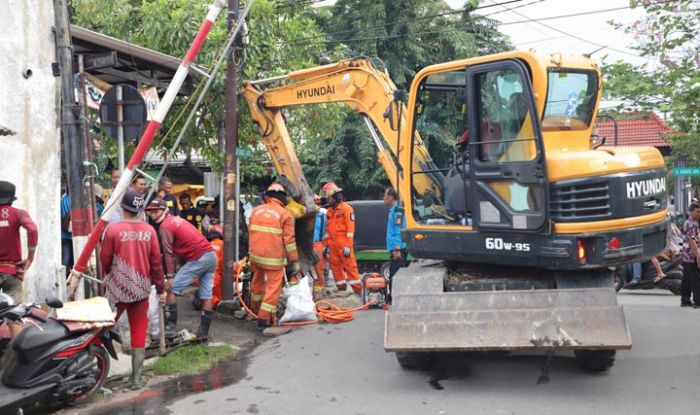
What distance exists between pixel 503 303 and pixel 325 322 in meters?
3.69

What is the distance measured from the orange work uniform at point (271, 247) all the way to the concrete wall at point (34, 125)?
2.56 meters

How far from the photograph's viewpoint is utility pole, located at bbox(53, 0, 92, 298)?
689 centimetres

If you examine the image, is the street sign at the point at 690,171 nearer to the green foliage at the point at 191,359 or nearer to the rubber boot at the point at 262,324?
the rubber boot at the point at 262,324

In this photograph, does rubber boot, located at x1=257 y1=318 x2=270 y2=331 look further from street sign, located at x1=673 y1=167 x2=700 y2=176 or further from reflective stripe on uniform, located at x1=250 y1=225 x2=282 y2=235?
street sign, located at x1=673 y1=167 x2=700 y2=176

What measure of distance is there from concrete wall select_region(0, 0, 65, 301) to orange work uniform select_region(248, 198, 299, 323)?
8.41 ft

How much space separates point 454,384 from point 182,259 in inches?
142

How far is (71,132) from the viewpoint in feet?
22.7

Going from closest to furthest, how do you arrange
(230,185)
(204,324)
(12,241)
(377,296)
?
1. (12,241)
2. (204,324)
3. (230,185)
4. (377,296)

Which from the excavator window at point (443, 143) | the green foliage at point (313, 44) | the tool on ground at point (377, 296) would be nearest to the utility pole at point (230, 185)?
the green foliage at point (313, 44)

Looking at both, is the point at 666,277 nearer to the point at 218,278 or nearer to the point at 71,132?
the point at 218,278

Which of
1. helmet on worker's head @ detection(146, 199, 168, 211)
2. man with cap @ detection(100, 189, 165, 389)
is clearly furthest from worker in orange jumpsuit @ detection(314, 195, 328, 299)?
man with cap @ detection(100, 189, 165, 389)

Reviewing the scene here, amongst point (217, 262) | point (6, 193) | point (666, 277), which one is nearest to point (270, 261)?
point (217, 262)

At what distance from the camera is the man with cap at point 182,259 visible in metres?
7.83

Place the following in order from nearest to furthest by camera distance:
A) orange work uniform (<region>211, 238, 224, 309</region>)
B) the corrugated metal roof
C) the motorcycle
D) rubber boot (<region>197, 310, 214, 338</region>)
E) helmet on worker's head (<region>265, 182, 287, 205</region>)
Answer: rubber boot (<region>197, 310, 214, 338</region>) → the corrugated metal roof → helmet on worker's head (<region>265, 182, 287, 205</region>) → orange work uniform (<region>211, 238, 224, 309</region>) → the motorcycle
